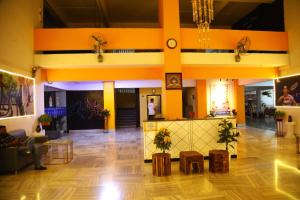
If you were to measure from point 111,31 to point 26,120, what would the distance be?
3.68 m

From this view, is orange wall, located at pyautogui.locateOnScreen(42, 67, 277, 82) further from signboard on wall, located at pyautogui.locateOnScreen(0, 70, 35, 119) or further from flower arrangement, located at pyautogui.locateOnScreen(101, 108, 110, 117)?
flower arrangement, located at pyautogui.locateOnScreen(101, 108, 110, 117)

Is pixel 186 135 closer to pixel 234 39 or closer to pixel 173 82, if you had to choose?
pixel 173 82

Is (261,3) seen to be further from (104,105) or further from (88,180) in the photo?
(88,180)

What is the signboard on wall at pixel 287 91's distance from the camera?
838cm

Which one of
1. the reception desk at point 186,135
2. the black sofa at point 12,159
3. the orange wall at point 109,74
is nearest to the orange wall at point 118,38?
the orange wall at point 109,74

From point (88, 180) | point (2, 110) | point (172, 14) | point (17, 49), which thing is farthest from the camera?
point (172, 14)

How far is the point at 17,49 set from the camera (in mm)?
6363

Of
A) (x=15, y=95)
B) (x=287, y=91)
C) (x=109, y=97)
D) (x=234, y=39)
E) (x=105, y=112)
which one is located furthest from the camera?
(x=109, y=97)

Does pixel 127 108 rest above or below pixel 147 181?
above

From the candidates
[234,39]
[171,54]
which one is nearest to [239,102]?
[234,39]

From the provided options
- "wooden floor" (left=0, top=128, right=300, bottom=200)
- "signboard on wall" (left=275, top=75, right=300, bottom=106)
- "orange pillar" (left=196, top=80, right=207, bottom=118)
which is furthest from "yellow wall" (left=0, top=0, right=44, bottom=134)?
"signboard on wall" (left=275, top=75, right=300, bottom=106)

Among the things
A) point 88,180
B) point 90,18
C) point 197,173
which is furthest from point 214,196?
point 90,18

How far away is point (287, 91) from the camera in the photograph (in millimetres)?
8844

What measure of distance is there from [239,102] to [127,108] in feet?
21.0
